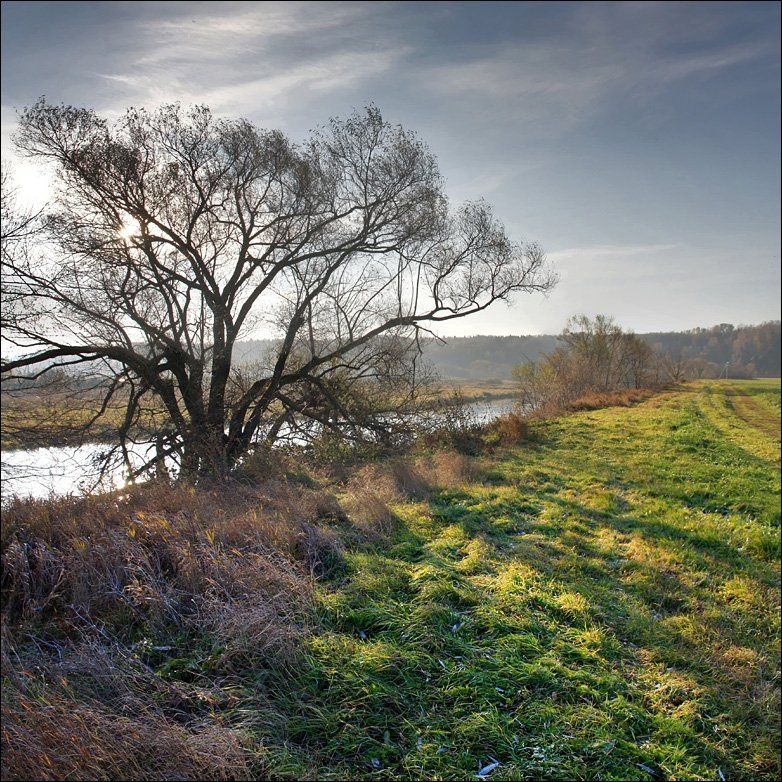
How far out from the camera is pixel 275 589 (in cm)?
471

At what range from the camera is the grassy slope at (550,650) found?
3.09m

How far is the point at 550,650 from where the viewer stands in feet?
13.4

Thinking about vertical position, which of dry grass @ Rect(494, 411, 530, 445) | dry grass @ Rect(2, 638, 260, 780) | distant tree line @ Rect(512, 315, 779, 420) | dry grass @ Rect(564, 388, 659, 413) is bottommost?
dry grass @ Rect(2, 638, 260, 780)

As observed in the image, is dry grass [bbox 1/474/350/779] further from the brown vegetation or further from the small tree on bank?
the small tree on bank

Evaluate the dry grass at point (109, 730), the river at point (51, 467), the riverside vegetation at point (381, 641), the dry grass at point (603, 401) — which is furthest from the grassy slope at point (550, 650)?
the dry grass at point (603, 401)

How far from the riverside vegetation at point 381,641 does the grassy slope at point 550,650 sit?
21mm

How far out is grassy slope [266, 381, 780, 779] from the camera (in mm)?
3090

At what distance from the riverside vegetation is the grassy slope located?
2cm

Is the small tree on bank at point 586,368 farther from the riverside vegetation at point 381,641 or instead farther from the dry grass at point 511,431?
the riverside vegetation at point 381,641

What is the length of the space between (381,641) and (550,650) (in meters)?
1.46

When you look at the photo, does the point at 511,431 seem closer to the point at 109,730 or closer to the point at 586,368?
the point at 109,730

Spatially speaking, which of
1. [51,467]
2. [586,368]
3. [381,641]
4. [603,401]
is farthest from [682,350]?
[381,641]

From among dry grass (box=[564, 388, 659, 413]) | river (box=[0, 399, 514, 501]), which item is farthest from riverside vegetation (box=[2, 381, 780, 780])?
dry grass (box=[564, 388, 659, 413])

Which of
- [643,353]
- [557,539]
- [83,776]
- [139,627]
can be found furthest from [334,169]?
[643,353]
